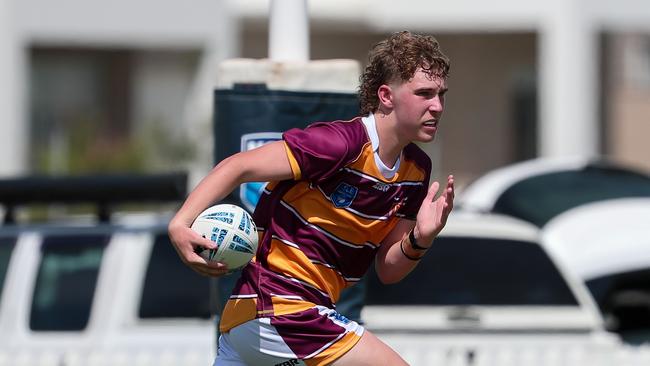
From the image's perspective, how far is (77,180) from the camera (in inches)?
305

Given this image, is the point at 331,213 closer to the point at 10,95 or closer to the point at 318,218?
the point at 318,218

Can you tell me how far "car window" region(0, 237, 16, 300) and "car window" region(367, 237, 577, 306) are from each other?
6.88 ft

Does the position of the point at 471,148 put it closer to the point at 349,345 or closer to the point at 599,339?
the point at 599,339

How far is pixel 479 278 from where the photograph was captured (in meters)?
7.79

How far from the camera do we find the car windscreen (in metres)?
9.93

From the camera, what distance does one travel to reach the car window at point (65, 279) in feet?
26.0

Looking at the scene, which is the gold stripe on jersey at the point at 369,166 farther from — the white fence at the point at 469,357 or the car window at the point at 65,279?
the car window at the point at 65,279

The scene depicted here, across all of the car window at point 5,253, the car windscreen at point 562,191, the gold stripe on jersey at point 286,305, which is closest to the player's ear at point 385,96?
the gold stripe on jersey at point 286,305

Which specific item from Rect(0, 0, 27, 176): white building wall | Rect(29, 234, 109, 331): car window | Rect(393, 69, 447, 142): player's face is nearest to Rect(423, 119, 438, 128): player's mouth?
Rect(393, 69, 447, 142): player's face

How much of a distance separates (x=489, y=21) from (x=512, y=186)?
30.9ft

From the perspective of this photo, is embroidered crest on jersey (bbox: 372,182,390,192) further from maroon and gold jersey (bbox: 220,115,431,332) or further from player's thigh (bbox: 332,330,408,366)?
player's thigh (bbox: 332,330,408,366)

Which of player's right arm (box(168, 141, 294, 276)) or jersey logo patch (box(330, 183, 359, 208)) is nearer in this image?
player's right arm (box(168, 141, 294, 276))

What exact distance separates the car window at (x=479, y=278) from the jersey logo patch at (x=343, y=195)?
10.5 ft

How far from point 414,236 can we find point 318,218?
33 centimetres
